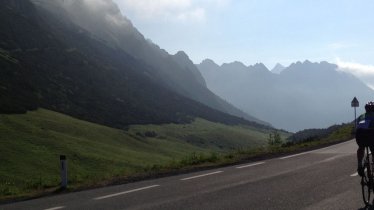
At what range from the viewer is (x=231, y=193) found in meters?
11.8

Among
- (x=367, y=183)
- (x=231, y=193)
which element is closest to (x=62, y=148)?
(x=231, y=193)

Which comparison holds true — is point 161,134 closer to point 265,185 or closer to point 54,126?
point 54,126

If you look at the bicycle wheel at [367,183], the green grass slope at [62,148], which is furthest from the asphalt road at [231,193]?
the green grass slope at [62,148]

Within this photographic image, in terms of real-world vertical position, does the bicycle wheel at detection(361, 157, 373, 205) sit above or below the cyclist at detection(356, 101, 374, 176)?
below

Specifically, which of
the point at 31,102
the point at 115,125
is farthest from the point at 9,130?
the point at 115,125

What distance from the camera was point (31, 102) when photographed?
6152 inches

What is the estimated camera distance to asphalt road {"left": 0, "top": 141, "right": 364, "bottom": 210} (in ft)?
33.8

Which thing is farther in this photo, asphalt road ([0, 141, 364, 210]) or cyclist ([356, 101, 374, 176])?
asphalt road ([0, 141, 364, 210])

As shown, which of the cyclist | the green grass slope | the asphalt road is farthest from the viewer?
the green grass slope

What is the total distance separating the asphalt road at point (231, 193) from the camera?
33.8 ft

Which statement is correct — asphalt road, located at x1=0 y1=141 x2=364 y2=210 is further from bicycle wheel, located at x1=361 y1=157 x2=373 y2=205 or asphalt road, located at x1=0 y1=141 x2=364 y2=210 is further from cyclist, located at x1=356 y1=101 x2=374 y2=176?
cyclist, located at x1=356 y1=101 x2=374 y2=176

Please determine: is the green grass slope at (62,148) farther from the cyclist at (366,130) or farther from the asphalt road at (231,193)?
the cyclist at (366,130)

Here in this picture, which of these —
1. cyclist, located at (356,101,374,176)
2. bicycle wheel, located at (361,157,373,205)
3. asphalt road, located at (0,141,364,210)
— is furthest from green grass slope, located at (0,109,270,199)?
cyclist, located at (356,101,374,176)

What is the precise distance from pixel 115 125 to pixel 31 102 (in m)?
37.0
